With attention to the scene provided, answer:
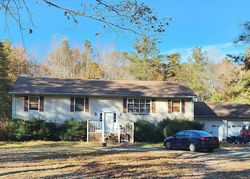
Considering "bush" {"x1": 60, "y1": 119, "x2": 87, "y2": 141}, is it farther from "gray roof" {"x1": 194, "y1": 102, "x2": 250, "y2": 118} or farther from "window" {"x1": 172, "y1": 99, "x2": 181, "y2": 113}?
"gray roof" {"x1": 194, "y1": 102, "x2": 250, "y2": 118}

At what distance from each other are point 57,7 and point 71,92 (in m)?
30.9

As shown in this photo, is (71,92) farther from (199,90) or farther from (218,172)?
(199,90)

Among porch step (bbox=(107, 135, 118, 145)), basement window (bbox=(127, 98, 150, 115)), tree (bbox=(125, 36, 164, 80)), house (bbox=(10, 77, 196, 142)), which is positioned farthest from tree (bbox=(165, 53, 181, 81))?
porch step (bbox=(107, 135, 118, 145))

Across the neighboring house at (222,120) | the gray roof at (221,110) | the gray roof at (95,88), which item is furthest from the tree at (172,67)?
the gray roof at (95,88)

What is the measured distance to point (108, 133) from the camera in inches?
1437

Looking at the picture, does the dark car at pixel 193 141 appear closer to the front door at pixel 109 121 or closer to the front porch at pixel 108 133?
the front porch at pixel 108 133

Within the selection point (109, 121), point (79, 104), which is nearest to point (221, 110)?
point (109, 121)

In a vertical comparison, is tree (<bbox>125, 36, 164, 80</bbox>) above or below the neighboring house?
above

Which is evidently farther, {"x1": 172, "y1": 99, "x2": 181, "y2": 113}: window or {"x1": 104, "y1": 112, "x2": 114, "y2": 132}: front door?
{"x1": 172, "y1": 99, "x2": 181, "y2": 113}: window

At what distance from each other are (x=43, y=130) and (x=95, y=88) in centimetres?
704

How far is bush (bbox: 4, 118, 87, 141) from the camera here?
113 feet

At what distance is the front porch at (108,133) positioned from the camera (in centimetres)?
3550

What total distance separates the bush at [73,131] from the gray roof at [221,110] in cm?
1343

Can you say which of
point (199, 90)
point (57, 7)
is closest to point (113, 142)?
point (57, 7)
